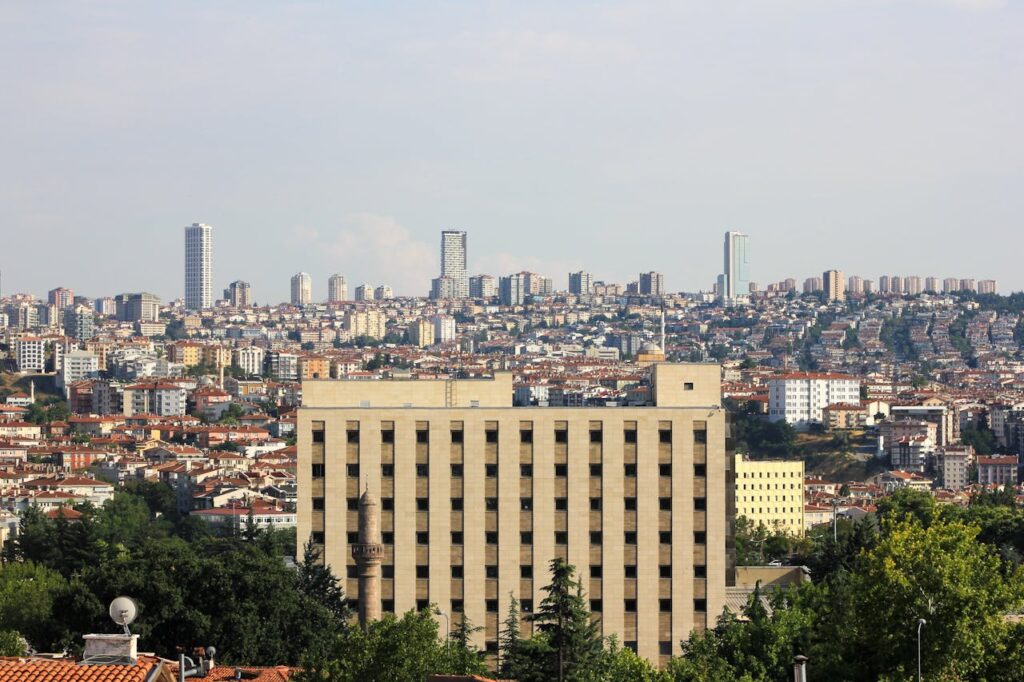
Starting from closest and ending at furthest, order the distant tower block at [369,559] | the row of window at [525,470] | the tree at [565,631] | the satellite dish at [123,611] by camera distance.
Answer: the satellite dish at [123,611] < the tree at [565,631] < the distant tower block at [369,559] < the row of window at [525,470]

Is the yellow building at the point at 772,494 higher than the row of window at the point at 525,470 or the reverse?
the reverse

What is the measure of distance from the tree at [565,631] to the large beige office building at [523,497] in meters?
11.9

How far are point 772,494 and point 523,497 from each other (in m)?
84.7

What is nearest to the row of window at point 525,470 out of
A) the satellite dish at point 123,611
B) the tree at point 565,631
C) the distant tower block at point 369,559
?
the distant tower block at point 369,559

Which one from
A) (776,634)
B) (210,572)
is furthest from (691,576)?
(776,634)

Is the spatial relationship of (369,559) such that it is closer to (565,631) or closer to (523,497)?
(523,497)

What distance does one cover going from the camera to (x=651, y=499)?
6725cm

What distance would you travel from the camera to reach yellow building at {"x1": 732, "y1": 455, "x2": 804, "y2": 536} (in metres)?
149

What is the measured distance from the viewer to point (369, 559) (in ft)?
213

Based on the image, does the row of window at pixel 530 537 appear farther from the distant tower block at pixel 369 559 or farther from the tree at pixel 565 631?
the tree at pixel 565 631

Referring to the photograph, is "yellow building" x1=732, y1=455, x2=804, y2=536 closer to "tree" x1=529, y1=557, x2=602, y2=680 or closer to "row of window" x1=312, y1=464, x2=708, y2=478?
"row of window" x1=312, y1=464, x2=708, y2=478

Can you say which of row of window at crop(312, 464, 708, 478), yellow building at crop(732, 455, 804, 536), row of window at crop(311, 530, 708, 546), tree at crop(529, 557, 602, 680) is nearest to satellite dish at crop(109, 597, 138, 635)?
tree at crop(529, 557, 602, 680)

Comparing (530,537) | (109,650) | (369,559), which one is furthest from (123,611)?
(530,537)

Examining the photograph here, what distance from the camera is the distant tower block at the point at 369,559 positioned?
64.4m
